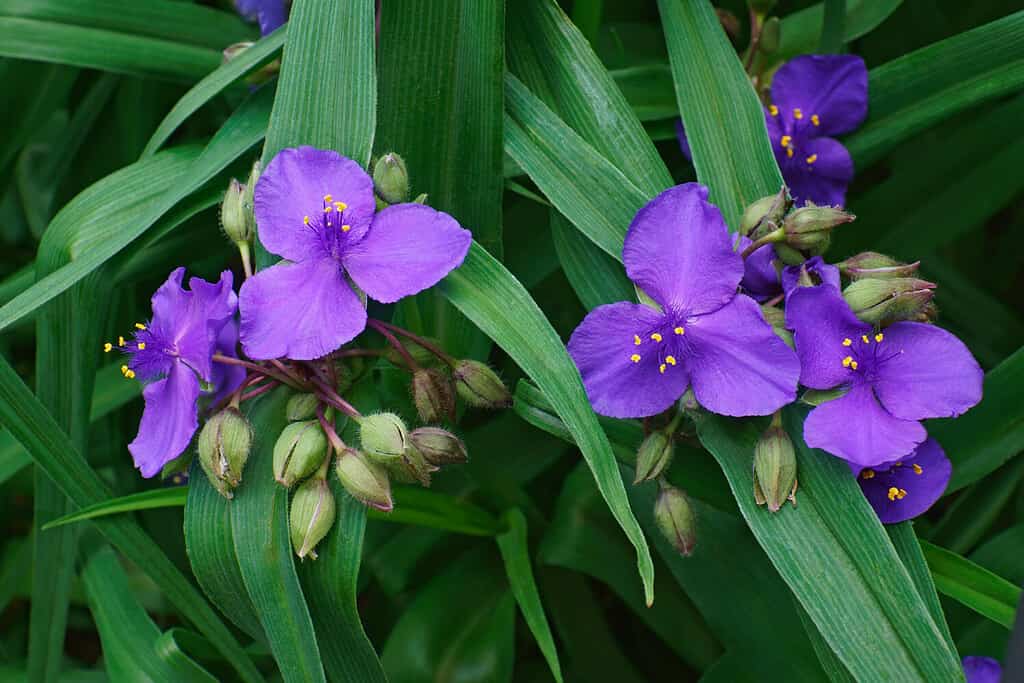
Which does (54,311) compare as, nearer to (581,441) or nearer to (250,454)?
(250,454)

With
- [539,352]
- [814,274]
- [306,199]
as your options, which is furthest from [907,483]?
[306,199]

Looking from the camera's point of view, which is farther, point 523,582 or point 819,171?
point 819,171

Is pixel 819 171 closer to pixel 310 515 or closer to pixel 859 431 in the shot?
pixel 859 431

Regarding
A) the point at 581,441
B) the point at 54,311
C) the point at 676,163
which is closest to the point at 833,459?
the point at 581,441

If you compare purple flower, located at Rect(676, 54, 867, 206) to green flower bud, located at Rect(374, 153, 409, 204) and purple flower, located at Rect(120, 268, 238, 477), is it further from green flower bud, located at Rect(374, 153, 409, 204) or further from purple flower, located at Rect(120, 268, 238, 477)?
purple flower, located at Rect(120, 268, 238, 477)

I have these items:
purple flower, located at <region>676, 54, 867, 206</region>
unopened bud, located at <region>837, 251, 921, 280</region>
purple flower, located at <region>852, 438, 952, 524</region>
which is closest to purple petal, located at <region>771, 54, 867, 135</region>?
purple flower, located at <region>676, 54, 867, 206</region>

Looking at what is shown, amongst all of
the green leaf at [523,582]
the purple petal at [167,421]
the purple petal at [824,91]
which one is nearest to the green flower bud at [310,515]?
the purple petal at [167,421]

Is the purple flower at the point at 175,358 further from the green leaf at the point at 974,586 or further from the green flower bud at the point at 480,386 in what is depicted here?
the green leaf at the point at 974,586
